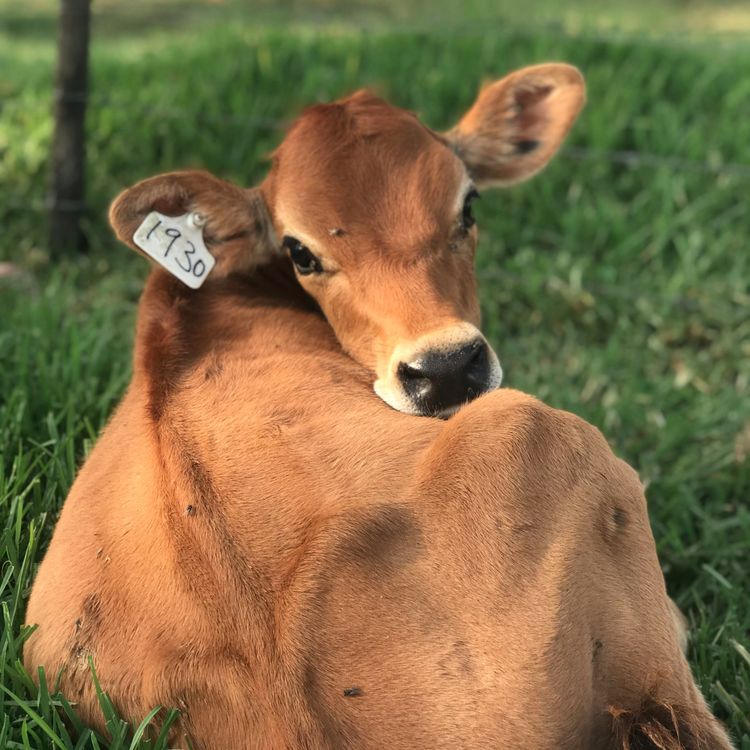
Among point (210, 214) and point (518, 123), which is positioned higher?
point (518, 123)

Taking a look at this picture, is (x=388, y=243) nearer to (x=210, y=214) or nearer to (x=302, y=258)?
(x=302, y=258)

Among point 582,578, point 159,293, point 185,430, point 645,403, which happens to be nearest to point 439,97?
point 645,403

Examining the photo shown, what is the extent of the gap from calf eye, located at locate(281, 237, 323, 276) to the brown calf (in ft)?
2.00

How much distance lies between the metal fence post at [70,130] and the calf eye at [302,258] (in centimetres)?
254

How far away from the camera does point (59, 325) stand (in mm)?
4273

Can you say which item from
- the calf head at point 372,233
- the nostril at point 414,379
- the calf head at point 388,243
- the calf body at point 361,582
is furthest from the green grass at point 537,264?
the nostril at point 414,379

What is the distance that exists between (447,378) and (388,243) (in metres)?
0.49

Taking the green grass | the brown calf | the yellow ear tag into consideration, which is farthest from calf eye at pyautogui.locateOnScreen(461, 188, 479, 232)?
the green grass

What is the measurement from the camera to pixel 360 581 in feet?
6.72

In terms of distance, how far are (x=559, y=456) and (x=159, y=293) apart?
1395 mm

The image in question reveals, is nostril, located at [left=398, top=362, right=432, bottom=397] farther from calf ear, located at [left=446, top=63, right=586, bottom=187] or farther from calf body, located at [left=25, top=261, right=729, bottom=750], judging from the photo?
calf ear, located at [left=446, top=63, right=586, bottom=187]

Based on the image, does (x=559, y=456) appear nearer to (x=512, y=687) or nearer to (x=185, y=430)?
(x=512, y=687)

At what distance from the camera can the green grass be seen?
10.3ft

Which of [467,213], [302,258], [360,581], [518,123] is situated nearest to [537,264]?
[518,123]
